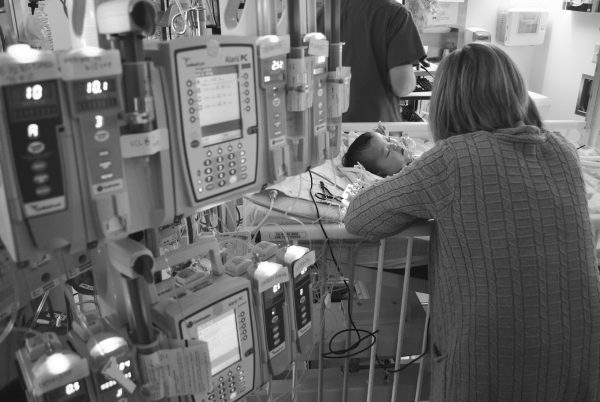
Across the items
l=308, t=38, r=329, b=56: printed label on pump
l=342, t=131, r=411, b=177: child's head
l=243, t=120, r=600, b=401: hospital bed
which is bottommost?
l=243, t=120, r=600, b=401: hospital bed

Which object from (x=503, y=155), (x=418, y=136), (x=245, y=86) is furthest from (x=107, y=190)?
(x=418, y=136)

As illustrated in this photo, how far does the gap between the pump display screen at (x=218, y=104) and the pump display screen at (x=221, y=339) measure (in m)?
0.41

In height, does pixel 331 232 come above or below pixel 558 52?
below

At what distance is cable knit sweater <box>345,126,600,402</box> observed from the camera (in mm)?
1458

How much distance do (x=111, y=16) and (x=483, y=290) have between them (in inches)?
45.9

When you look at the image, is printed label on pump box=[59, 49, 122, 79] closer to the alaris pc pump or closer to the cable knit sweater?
the alaris pc pump

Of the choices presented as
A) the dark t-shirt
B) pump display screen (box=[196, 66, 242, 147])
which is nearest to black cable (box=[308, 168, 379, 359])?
pump display screen (box=[196, 66, 242, 147])

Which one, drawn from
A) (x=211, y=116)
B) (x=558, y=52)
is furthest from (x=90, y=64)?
(x=558, y=52)

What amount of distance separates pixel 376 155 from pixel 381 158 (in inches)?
1.1

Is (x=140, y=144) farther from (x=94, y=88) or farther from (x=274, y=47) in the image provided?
(x=274, y=47)

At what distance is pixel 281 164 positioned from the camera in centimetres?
129

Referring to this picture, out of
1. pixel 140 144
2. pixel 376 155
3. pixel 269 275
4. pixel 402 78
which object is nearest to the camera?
pixel 140 144

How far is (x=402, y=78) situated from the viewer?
2945 mm

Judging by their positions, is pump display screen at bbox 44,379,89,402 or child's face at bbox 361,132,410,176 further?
child's face at bbox 361,132,410,176
